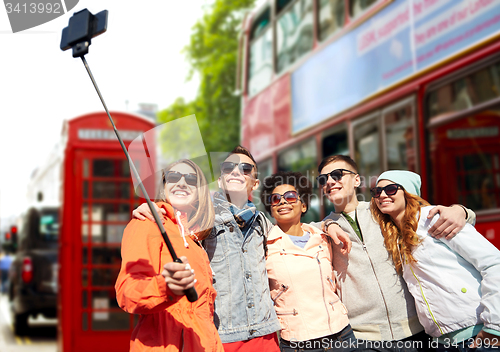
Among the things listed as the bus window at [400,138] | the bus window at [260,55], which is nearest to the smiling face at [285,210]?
the bus window at [400,138]

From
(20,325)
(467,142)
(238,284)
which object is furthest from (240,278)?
(20,325)

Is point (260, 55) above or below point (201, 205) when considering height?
above

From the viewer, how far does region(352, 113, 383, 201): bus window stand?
202 inches

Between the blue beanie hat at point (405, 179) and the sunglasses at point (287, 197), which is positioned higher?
the blue beanie hat at point (405, 179)

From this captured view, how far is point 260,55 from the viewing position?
26.4 feet

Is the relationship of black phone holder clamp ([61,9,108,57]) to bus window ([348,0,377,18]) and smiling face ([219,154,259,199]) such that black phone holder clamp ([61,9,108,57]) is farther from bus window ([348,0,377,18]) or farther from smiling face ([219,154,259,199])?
bus window ([348,0,377,18])

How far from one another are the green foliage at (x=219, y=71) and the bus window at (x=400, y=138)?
1106cm

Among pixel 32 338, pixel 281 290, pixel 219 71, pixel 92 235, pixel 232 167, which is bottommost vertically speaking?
pixel 32 338

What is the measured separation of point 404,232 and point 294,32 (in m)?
4.99

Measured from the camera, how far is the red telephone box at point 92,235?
612 centimetres

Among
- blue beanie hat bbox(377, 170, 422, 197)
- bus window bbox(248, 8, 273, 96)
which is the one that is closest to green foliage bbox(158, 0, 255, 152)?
bus window bbox(248, 8, 273, 96)

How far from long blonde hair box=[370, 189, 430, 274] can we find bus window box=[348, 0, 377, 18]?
3.43 metres

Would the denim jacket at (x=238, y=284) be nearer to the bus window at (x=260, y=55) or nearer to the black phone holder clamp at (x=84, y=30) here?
the black phone holder clamp at (x=84, y=30)

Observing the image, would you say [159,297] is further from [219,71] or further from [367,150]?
[219,71]
